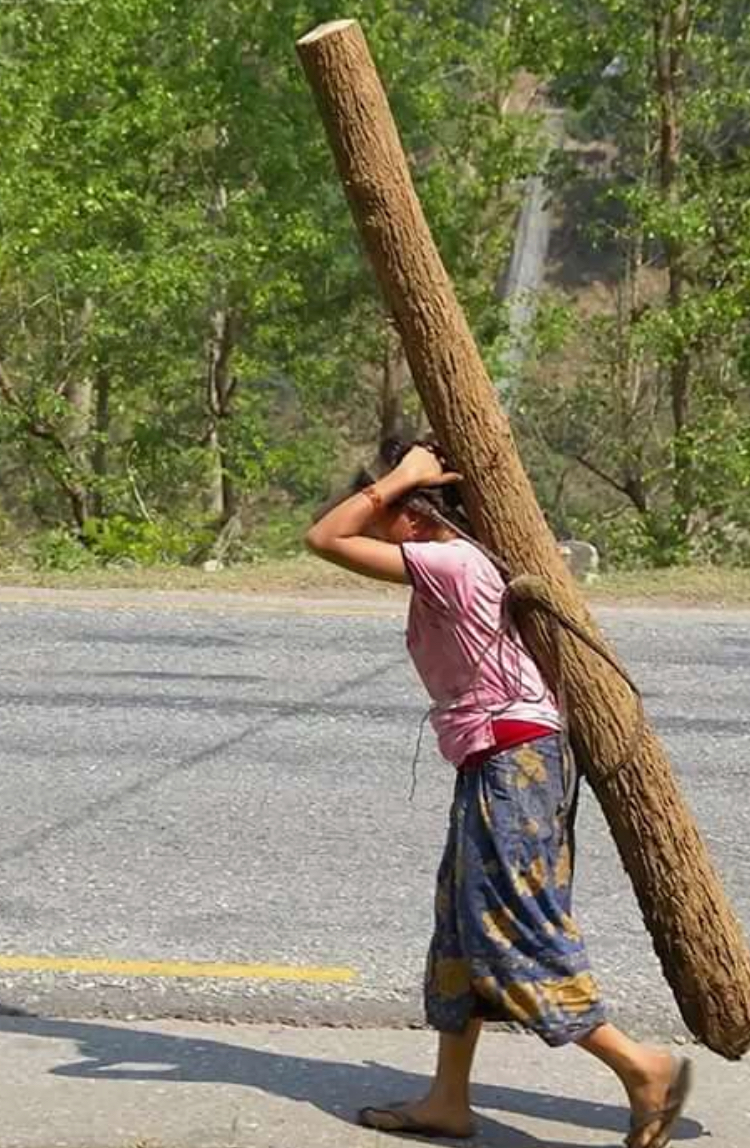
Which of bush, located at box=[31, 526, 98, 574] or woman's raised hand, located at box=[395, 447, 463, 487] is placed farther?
bush, located at box=[31, 526, 98, 574]

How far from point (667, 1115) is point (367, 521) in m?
1.35

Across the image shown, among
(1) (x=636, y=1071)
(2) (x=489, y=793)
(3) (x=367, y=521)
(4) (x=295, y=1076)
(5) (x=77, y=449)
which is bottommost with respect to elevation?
(4) (x=295, y=1076)

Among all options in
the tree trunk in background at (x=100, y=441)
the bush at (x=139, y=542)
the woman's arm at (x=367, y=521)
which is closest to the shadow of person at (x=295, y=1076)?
the woman's arm at (x=367, y=521)

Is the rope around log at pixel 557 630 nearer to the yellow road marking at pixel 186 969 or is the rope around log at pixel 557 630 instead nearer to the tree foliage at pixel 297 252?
the yellow road marking at pixel 186 969

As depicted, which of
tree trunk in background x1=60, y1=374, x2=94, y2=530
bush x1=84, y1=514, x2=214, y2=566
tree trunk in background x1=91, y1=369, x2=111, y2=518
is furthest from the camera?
tree trunk in background x1=91, y1=369, x2=111, y2=518

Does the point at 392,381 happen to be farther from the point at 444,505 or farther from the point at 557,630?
the point at 557,630

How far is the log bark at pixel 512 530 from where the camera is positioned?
4.68 metres

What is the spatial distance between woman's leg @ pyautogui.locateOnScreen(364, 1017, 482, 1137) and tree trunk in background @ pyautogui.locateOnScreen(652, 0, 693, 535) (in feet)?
48.9

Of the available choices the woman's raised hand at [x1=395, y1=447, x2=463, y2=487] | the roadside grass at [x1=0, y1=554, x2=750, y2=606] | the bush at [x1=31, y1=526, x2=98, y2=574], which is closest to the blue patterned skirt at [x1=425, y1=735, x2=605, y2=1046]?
the woman's raised hand at [x1=395, y1=447, x2=463, y2=487]

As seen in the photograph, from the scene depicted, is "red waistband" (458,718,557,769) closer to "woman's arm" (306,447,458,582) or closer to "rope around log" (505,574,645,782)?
"rope around log" (505,574,645,782)

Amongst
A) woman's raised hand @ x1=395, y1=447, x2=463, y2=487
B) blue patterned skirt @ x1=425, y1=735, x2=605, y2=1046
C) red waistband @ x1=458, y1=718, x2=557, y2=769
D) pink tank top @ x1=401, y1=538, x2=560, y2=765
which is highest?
woman's raised hand @ x1=395, y1=447, x2=463, y2=487

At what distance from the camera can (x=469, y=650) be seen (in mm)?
4672

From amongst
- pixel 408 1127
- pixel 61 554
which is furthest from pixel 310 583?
pixel 408 1127

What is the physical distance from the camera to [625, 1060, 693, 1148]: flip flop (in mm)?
4758
